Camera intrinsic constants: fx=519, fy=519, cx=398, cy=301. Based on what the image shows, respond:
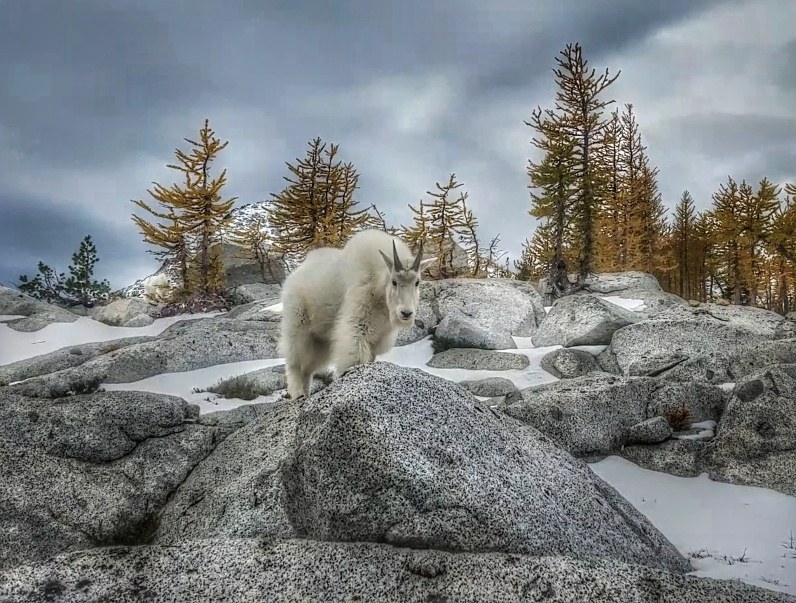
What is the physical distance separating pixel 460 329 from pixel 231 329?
6.67 m

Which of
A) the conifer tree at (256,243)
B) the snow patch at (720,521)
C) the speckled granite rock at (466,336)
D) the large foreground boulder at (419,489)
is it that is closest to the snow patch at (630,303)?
the speckled granite rock at (466,336)

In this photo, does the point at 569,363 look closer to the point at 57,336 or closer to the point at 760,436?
the point at 760,436

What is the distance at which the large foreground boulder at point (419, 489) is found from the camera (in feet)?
11.0

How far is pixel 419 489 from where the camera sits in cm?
340

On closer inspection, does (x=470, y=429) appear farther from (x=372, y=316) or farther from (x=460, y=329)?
(x=460, y=329)

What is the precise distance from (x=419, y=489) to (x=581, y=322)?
40.0 feet

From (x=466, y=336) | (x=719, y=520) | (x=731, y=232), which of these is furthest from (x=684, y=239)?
(x=719, y=520)

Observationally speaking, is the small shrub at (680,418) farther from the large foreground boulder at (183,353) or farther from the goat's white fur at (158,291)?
the goat's white fur at (158,291)

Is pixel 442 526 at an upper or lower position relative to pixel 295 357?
lower

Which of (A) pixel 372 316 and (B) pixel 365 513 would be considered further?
(A) pixel 372 316

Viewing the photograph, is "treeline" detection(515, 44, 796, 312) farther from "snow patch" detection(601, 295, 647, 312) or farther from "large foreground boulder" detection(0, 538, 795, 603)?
"large foreground boulder" detection(0, 538, 795, 603)

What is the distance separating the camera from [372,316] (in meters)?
6.14

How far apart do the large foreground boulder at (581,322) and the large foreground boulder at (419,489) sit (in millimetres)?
9731

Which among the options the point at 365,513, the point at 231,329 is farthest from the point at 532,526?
the point at 231,329
